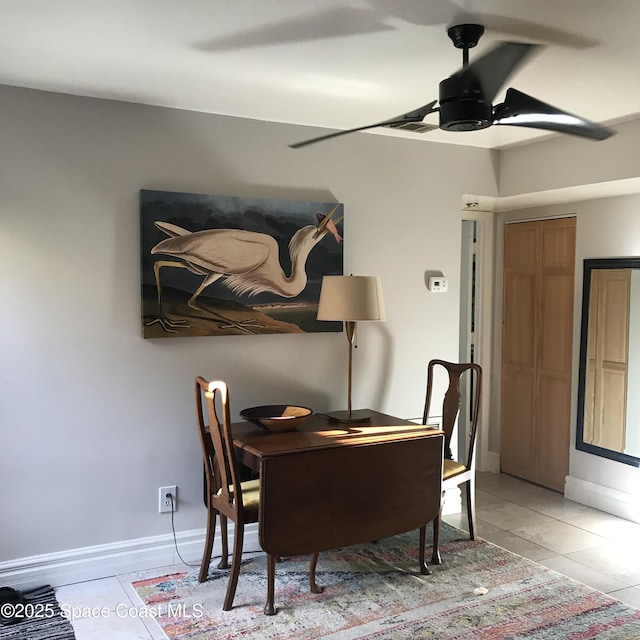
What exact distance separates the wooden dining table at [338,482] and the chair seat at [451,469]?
309 millimetres

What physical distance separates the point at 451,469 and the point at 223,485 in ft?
4.19

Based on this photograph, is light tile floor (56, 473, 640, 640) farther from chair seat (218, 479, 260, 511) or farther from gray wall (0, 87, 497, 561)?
chair seat (218, 479, 260, 511)

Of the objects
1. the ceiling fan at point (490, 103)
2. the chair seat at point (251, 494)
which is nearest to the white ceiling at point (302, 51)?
the ceiling fan at point (490, 103)

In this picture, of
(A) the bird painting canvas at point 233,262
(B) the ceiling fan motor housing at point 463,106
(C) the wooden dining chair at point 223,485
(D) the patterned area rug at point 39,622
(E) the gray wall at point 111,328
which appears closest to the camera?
(B) the ceiling fan motor housing at point 463,106

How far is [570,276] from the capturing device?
4.42 metres

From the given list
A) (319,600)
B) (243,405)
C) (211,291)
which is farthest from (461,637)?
(211,291)

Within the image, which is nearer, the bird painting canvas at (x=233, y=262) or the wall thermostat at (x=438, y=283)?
the bird painting canvas at (x=233, y=262)

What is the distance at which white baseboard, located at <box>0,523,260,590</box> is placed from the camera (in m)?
3.01

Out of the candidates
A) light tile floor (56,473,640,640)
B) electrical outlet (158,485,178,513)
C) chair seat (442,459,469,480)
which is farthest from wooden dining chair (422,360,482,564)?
electrical outlet (158,485,178,513)

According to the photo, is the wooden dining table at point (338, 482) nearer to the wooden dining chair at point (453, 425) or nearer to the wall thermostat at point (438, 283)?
the wooden dining chair at point (453, 425)

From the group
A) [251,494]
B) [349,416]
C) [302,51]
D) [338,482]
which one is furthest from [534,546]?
[302,51]

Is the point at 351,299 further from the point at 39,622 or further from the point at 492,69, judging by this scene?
the point at 39,622

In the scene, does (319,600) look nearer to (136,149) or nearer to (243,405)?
(243,405)

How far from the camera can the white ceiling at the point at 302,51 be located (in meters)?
2.10
